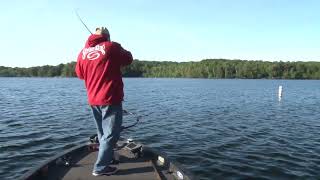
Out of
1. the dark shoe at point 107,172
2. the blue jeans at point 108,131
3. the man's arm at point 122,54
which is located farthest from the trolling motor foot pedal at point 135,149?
the man's arm at point 122,54

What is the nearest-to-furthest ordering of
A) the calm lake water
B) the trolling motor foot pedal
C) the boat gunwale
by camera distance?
the boat gunwale → the trolling motor foot pedal → the calm lake water

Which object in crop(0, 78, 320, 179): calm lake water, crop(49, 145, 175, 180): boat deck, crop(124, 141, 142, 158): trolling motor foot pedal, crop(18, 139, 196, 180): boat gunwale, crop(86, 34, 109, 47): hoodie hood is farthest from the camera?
crop(0, 78, 320, 179): calm lake water

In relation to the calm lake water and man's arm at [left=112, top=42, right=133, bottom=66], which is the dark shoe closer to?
man's arm at [left=112, top=42, right=133, bottom=66]

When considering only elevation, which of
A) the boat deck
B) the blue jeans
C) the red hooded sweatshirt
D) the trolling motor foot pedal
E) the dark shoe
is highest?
the red hooded sweatshirt

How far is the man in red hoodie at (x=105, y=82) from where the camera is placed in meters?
7.47

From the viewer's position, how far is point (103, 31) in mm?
7676

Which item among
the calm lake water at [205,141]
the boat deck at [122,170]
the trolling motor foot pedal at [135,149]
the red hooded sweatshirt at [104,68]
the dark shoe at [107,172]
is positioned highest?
the red hooded sweatshirt at [104,68]

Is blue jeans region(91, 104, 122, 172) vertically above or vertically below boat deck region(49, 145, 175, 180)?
above

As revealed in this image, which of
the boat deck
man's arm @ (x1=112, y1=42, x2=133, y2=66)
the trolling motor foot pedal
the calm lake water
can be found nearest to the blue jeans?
the boat deck

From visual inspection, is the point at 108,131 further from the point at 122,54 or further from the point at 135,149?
the point at 135,149

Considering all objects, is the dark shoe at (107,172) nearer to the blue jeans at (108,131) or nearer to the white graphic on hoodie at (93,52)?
the blue jeans at (108,131)

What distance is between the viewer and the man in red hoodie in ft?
24.5

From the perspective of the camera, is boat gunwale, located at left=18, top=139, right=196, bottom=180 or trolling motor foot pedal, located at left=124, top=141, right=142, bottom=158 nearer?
boat gunwale, located at left=18, top=139, right=196, bottom=180

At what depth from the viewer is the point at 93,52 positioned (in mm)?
7566
